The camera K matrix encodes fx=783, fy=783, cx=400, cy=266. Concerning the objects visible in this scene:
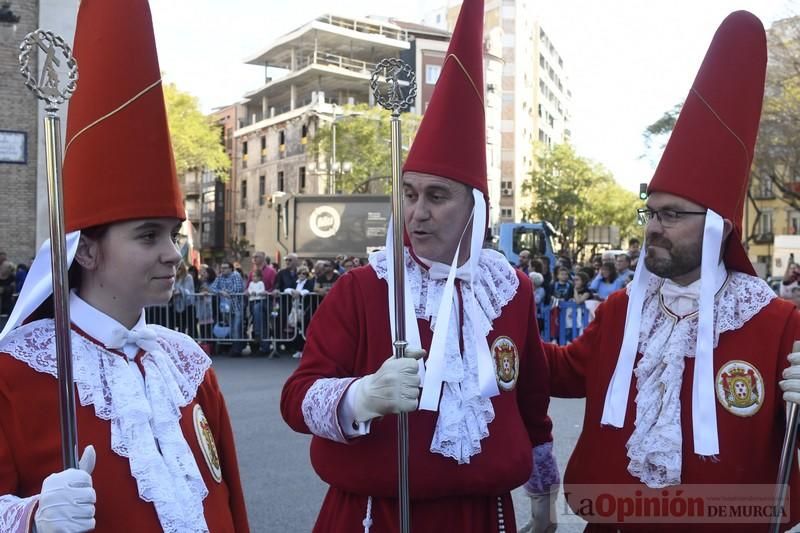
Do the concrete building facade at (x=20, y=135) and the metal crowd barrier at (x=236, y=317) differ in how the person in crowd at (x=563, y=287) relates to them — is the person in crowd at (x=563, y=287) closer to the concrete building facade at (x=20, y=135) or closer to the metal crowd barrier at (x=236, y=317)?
the metal crowd barrier at (x=236, y=317)

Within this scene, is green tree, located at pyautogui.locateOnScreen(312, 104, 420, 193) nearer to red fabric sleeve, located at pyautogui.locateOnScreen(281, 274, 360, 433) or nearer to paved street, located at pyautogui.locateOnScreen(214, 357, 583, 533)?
paved street, located at pyautogui.locateOnScreen(214, 357, 583, 533)

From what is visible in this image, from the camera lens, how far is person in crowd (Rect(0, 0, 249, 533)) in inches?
77.4

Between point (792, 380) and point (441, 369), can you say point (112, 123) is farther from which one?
point (792, 380)

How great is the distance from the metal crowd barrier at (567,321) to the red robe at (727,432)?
28.8 ft

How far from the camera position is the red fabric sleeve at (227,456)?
2.33 meters

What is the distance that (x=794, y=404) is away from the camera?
2.42m

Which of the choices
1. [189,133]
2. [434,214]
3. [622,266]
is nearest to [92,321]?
[434,214]

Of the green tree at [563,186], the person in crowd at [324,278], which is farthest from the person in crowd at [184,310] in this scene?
the green tree at [563,186]

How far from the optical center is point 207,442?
2260 millimetres

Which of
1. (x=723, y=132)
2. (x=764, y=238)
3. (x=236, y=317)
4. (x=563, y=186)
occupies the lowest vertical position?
(x=236, y=317)

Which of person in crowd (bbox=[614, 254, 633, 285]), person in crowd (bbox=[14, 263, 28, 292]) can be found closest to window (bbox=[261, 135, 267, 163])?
person in crowd (bbox=[14, 263, 28, 292])

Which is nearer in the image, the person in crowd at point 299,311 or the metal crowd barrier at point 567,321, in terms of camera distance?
the metal crowd barrier at point 567,321

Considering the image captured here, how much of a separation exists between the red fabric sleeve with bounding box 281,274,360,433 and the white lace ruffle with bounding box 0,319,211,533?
1.53ft

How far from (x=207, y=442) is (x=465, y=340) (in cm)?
97
